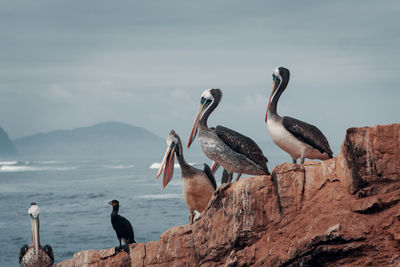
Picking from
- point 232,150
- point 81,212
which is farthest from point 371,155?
point 81,212

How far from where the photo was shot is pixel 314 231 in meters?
9.92

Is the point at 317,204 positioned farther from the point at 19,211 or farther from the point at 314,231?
the point at 19,211

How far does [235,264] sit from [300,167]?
198 centimetres

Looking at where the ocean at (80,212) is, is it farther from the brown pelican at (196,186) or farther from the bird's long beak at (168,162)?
the brown pelican at (196,186)

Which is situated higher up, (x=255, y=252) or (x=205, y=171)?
(x=205, y=171)

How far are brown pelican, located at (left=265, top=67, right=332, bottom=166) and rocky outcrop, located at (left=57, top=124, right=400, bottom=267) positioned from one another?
721 millimetres

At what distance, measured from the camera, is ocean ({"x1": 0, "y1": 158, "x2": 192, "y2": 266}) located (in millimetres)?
46938

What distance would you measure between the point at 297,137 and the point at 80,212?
52.4 metres

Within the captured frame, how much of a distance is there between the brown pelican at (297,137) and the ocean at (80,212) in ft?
100

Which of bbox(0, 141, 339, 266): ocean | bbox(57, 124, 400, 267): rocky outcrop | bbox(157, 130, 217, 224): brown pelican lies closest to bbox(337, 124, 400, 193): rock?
bbox(57, 124, 400, 267): rocky outcrop

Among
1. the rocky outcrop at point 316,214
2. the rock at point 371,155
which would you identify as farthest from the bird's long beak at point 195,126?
the rock at point 371,155

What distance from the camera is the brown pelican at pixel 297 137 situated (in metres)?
11.7

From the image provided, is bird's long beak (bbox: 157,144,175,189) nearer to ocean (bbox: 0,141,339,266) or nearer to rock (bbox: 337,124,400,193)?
rock (bbox: 337,124,400,193)

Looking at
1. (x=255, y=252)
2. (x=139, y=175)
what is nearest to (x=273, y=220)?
(x=255, y=252)
